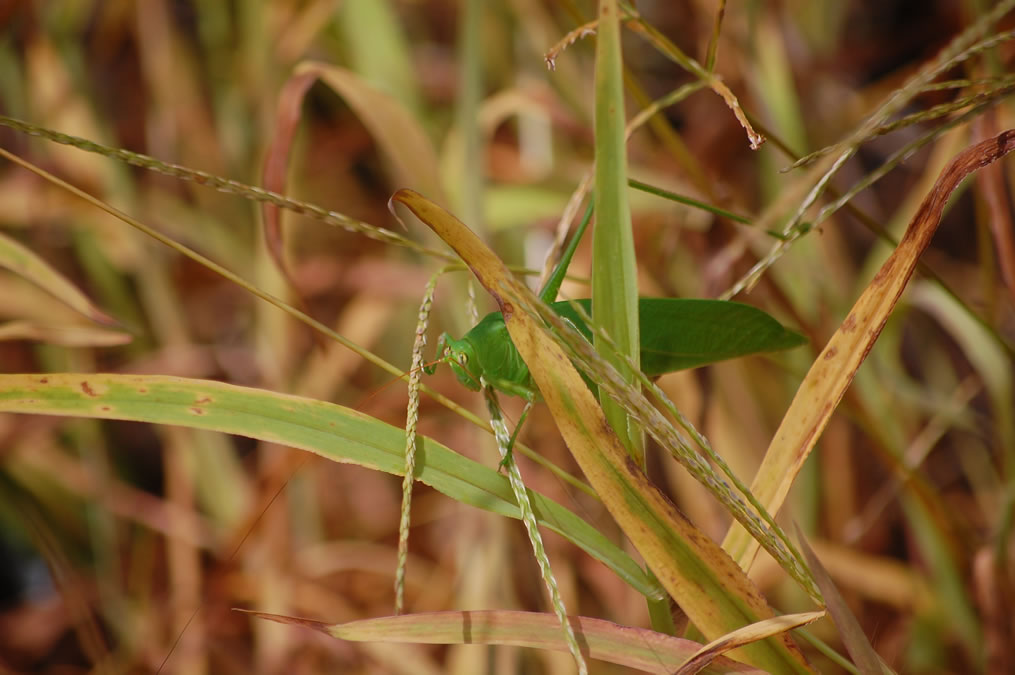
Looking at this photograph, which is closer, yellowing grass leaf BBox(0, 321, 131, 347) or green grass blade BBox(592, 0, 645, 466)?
green grass blade BBox(592, 0, 645, 466)

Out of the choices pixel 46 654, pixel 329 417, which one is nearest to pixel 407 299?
pixel 329 417

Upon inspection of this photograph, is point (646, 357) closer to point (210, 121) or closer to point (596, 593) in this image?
point (596, 593)

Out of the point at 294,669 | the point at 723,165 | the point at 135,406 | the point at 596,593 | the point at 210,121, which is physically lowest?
the point at 294,669

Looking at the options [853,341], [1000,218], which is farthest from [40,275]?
[1000,218]

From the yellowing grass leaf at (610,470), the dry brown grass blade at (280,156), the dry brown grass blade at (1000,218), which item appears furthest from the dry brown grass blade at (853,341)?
the dry brown grass blade at (280,156)

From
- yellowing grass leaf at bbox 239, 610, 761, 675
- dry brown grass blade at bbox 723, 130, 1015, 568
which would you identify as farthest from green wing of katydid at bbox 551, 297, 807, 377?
yellowing grass leaf at bbox 239, 610, 761, 675

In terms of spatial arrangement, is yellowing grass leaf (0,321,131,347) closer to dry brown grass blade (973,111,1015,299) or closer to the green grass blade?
the green grass blade

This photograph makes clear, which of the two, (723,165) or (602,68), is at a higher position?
(723,165)
